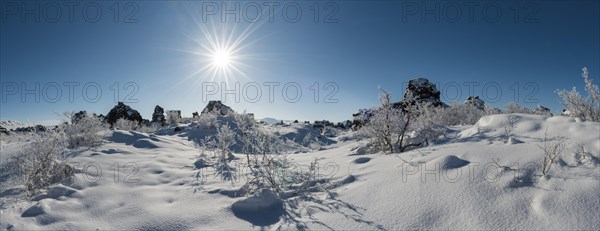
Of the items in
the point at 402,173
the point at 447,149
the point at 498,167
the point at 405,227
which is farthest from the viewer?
the point at 447,149

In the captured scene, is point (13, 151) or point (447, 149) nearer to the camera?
point (447, 149)

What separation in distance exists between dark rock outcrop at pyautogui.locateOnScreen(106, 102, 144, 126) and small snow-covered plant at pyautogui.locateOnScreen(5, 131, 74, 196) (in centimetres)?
2071

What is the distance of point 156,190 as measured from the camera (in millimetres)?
4258

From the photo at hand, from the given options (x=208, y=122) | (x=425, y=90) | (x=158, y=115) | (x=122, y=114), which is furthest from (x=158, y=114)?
(x=425, y=90)

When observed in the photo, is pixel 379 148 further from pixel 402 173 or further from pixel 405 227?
pixel 405 227

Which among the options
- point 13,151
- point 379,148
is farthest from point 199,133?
point 379,148

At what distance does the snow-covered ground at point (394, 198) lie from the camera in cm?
271

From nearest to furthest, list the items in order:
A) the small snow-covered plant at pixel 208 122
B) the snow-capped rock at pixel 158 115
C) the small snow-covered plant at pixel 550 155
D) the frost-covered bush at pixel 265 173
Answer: the small snow-covered plant at pixel 550 155
the frost-covered bush at pixel 265 173
the small snow-covered plant at pixel 208 122
the snow-capped rock at pixel 158 115

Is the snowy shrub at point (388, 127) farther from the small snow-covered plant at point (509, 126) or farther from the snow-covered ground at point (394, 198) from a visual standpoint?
the small snow-covered plant at point (509, 126)

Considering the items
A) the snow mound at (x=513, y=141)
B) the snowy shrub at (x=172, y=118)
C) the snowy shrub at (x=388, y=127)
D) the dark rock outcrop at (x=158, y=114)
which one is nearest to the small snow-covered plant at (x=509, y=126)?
the snow mound at (x=513, y=141)

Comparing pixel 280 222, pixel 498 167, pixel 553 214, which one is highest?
pixel 498 167

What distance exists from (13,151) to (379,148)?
Result: 6.27 m

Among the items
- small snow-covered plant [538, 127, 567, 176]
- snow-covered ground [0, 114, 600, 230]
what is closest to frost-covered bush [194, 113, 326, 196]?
snow-covered ground [0, 114, 600, 230]

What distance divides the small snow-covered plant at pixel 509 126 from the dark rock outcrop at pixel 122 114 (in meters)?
24.2
